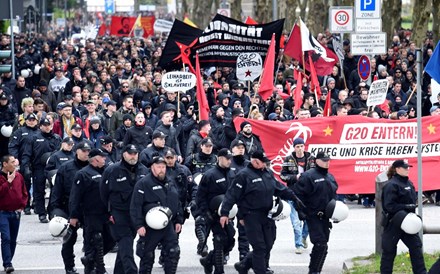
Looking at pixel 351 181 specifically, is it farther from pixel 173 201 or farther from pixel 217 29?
pixel 173 201

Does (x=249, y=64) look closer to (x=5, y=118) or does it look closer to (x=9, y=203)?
(x=5, y=118)

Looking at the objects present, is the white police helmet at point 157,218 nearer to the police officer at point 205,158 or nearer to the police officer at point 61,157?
the police officer at point 205,158

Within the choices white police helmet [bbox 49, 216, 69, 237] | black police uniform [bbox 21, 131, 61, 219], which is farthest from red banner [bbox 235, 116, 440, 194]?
white police helmet [bbox 49, 216, 69, 237]

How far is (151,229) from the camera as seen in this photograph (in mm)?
14508

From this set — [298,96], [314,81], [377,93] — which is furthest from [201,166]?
[314,81]

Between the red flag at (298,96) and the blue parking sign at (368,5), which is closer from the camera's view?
the red flag at (298,96)

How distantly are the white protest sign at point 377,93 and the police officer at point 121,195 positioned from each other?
9066 millimetres

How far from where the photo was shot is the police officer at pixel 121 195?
1490cm

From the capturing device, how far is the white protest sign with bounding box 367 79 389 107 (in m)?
23.4

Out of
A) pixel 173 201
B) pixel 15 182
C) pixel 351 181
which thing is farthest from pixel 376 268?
pixel 351 181

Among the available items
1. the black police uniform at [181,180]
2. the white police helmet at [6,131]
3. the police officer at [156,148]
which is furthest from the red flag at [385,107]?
the black police uniform at [181,180]

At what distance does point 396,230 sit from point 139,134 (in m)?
7.12

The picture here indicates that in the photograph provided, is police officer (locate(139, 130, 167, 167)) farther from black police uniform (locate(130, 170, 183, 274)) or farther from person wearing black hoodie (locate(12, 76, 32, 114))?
person wearing black hoodie (locate(12, 76, 32, 114))

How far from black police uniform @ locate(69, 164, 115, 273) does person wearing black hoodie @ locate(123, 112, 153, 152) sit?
213 inches
